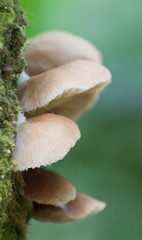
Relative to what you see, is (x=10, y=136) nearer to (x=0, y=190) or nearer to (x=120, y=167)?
(x=0, y=190)

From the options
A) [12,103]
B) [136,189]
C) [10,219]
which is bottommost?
[136,189]

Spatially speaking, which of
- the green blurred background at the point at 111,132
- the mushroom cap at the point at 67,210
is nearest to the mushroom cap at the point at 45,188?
the mushroom cap at the point at 67,210

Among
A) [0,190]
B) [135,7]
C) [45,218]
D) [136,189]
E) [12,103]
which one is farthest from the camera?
[136,189]

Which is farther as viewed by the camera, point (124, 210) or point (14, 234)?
point (124, 210)

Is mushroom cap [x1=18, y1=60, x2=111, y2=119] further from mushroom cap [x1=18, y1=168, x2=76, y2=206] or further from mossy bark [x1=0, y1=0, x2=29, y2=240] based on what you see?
mushroom cap [x1=18, y1=168, x2=76, y2=206]

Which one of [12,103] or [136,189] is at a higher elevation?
[12,103]

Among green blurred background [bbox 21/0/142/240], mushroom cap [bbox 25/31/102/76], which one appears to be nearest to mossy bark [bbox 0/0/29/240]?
mushroom cap [bbox 25/31/102/76]

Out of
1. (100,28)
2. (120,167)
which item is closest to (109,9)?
(100,28)
